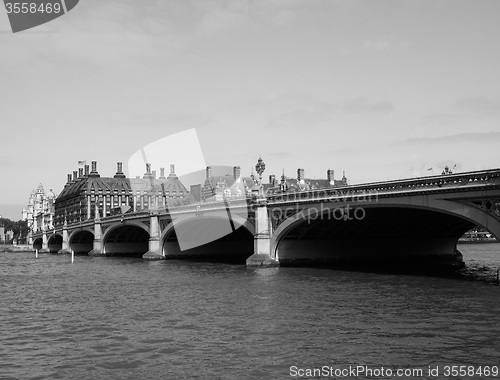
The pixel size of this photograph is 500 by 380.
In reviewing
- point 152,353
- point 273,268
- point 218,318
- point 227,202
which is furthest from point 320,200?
point 152,353

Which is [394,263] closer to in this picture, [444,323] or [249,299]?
[249,299]

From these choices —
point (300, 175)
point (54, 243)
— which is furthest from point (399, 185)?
point (54, 243)

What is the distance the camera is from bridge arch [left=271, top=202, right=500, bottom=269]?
6100 centimetres

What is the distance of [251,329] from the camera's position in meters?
29.5

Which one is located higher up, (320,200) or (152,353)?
(320,200)

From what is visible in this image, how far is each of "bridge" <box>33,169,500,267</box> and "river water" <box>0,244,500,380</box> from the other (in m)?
6.92

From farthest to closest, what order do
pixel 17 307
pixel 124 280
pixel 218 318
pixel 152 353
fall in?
pixel 124 280 < pixel 17 307 < pixel 218 318 < pixel 152 353

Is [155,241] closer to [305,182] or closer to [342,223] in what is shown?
[342,223]

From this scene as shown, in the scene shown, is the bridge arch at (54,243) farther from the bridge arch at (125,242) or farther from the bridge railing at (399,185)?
the bridge railing at (399,185)

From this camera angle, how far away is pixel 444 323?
2992cm

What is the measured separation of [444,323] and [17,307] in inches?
1043

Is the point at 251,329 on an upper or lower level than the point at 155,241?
lower

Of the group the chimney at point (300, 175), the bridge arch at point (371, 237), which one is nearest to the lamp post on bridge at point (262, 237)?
the bridge arch at point (371, 237)

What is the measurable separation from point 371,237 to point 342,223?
1005 cm
